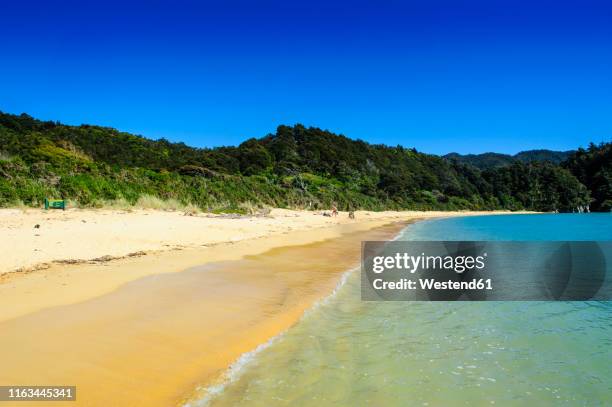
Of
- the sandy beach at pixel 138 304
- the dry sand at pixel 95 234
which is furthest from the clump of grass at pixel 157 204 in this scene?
the sandy beach at pixel 138 304

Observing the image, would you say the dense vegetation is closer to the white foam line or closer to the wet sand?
the wet sand

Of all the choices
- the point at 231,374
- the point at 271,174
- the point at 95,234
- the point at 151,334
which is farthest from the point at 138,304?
the point at 271,174

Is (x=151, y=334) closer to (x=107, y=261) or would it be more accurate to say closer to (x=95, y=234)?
(x=107, y=261)

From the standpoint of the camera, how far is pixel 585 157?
300 feet

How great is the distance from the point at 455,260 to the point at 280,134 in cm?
6087

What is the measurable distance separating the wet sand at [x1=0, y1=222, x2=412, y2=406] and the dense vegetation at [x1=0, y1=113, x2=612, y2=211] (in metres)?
12.1

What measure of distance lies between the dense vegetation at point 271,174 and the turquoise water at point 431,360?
14.2 meters

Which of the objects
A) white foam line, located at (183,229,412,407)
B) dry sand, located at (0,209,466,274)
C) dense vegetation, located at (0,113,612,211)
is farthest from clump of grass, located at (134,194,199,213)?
white foam line, located at (183,229,412,407)

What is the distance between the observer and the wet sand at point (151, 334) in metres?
3.01

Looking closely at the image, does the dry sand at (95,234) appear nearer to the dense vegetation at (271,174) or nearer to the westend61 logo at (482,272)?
the dense vegetation at (271,174)

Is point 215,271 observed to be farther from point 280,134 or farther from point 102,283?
point 280,134

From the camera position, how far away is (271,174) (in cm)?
4891

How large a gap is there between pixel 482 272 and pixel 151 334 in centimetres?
770

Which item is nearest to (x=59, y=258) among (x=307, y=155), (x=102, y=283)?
(x=102, y=283)
